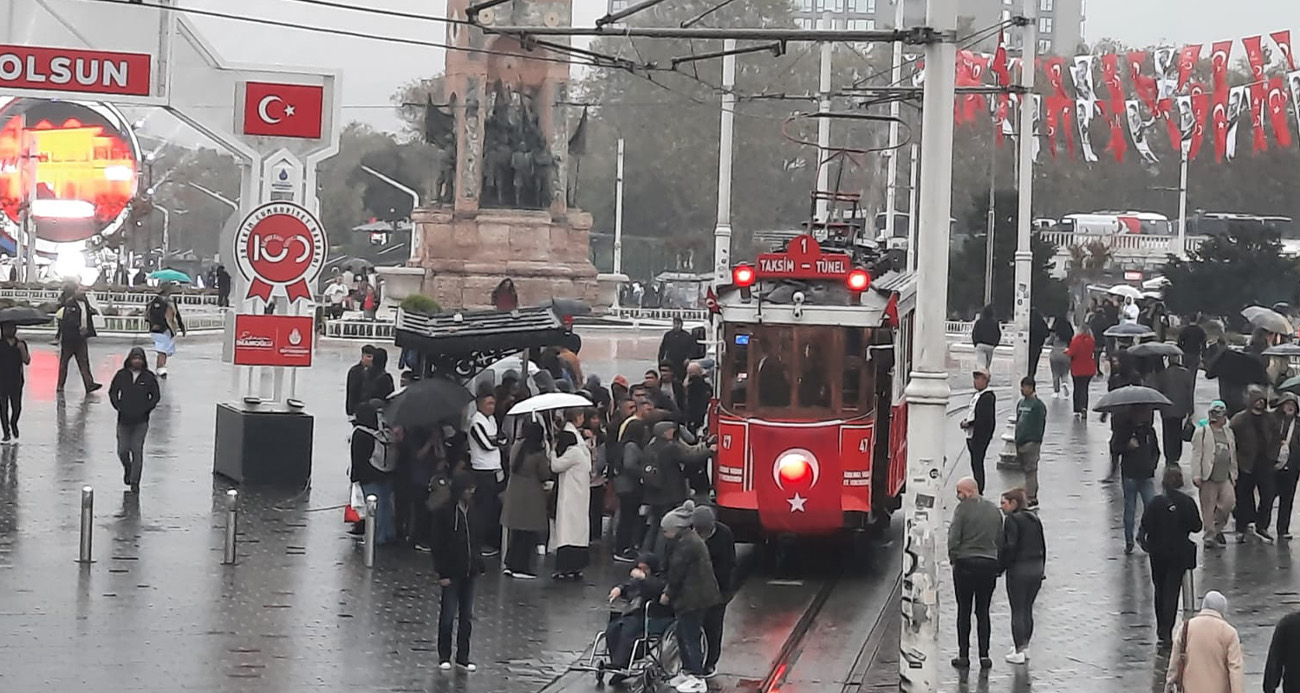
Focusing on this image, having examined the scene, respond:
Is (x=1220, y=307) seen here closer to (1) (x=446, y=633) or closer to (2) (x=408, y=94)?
(1) (x=446, y=633)

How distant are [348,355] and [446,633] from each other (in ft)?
106

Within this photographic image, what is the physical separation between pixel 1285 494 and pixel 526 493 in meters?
8.45

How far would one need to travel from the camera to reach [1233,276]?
50.3 meters

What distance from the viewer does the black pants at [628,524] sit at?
18.7 m

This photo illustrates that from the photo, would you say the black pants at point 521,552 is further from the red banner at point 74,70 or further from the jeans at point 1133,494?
the red banner at point 74,70

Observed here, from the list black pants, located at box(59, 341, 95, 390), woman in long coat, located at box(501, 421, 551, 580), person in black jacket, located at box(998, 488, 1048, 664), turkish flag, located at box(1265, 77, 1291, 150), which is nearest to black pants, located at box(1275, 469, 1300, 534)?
person in black jacket, located at box(998, 488, 1048, 664)

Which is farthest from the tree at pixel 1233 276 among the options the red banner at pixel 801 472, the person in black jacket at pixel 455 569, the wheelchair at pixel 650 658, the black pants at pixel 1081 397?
the person in black jacket at pixel 455 569

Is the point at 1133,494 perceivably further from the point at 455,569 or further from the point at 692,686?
the point at 455,569

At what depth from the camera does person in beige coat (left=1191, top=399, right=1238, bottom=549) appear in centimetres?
1981

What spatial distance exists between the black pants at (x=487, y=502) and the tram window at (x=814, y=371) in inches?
111

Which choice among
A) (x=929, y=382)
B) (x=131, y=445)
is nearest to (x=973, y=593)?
(x=929, y=382)


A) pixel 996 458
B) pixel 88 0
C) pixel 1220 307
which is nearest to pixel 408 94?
pixel 1220 307

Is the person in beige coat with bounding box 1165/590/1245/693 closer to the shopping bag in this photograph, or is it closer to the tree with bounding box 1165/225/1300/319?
the shopping bag

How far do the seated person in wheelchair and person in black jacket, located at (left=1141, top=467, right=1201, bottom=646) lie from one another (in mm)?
4104
